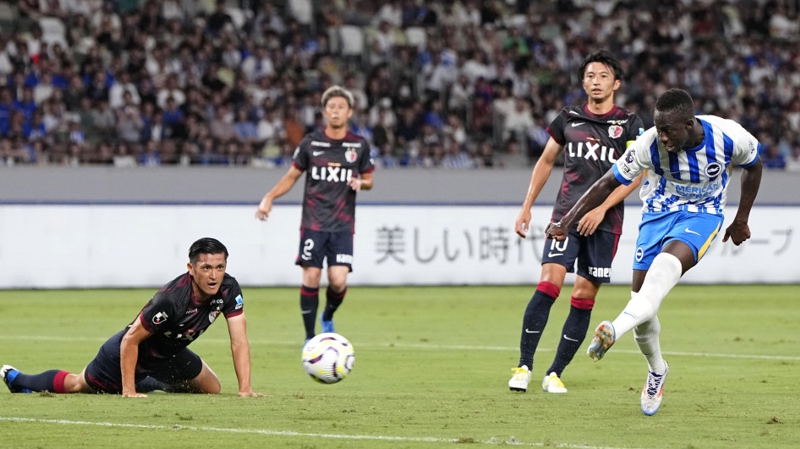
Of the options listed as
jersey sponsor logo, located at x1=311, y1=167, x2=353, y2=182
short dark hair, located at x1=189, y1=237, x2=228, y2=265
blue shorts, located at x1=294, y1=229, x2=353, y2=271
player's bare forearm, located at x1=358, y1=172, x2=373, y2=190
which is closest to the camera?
short dark hair, located at x1=189, y1=237, x2=228, y2=265

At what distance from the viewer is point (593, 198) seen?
7.11 meters

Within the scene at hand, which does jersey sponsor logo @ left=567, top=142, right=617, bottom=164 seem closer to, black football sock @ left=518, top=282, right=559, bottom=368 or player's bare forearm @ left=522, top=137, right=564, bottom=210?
player's bare forearm @ left=522, top=137, right=564, bottom=210

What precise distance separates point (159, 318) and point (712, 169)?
3.55 metres

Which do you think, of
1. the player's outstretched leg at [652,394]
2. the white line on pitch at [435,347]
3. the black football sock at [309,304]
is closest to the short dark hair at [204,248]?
the player's outstretched leg at [652,394]

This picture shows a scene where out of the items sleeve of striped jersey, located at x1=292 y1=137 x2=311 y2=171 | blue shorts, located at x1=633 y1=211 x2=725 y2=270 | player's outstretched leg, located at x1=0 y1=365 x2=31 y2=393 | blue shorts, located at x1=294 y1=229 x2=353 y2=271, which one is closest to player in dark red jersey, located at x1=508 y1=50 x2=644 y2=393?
blue shorts, located at x1=633 y1=211 x2=725 y2=270

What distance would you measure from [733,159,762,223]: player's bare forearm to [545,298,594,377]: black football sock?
5.62 ft

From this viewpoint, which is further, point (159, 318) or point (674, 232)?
point (159, 318)

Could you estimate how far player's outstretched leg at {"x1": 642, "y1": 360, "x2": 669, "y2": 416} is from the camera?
691 centimetres

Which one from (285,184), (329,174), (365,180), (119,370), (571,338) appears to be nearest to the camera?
(119,370)

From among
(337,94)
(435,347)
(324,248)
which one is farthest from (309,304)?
(337,94)

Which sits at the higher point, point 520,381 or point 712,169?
point 712,169

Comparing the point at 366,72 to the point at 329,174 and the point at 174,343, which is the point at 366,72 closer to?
the point at 329,174

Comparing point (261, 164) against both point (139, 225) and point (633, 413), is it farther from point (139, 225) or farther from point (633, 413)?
point (633, 413)

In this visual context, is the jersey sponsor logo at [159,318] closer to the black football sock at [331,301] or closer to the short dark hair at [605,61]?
the short dark hair at [605,61]
